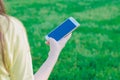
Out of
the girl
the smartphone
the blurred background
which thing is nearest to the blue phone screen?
the smartphone

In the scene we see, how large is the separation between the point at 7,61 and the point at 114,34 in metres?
5.52

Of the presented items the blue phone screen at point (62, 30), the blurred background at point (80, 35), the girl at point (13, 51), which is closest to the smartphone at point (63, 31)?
the blue phone screen at point (62, 30)

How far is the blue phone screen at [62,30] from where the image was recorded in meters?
2.76

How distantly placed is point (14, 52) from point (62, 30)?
826 millimetres

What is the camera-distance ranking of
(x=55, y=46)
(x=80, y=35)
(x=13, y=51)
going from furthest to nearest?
(x=80, y=35)
(x=55, y=46)
(x=13, y=51)

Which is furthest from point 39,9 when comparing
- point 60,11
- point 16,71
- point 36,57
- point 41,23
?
point 16,71

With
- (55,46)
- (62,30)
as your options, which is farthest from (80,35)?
(55,46)

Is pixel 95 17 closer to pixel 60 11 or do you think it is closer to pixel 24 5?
pixel 60 11

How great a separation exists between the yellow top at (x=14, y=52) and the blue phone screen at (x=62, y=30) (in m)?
0.71

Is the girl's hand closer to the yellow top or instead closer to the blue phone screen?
the blue phone screen

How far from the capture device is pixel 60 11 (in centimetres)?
912

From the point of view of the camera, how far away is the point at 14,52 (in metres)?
1.98

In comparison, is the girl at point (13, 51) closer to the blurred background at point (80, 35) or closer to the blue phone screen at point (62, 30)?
the blue phone screen at point (62, 30)

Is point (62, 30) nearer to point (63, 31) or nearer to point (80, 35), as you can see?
point (63, 31)
